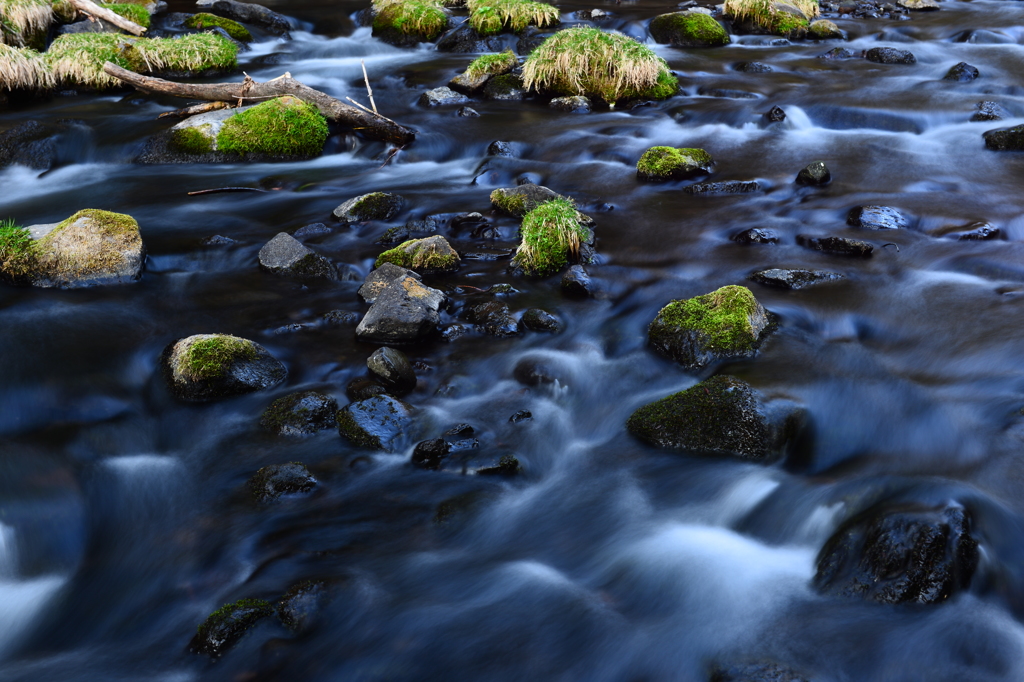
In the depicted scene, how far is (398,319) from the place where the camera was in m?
6.10

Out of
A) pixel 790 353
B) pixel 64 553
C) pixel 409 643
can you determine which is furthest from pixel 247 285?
pixel 790 353

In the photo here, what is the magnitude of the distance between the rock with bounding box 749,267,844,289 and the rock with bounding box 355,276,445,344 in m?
2.89

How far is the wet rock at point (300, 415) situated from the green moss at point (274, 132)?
5.96 meters

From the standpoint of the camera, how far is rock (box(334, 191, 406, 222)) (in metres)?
8.34

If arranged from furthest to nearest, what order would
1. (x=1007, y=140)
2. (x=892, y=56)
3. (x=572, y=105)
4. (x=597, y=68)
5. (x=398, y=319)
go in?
(x=892, y=56)
(x=597, y=68)
(x=572, y=105)
(x=1007, y=140)
(x=398, y=319)

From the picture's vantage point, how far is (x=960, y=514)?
151 inches

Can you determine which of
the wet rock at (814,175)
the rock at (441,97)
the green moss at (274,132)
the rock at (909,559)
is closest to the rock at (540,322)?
the rock at (909,559)

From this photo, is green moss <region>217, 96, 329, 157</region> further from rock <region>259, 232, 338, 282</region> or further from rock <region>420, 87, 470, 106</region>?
rock <region>259, 232, 338, 282</region>

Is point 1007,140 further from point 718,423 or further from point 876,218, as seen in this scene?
point 718,423

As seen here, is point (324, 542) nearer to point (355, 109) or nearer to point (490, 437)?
point (490, 437)

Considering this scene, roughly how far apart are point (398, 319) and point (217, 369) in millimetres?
1400

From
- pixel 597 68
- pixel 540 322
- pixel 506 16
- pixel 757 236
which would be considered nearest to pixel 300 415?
pixel 540 322

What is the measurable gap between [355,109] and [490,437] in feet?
23.6

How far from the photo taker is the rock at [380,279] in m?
6.72
